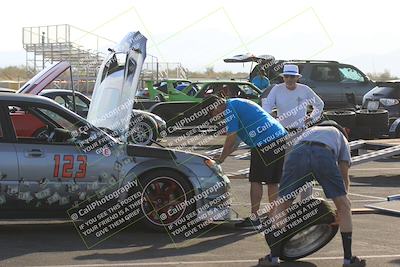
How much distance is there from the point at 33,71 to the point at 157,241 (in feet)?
121

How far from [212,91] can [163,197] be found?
14.4 meters

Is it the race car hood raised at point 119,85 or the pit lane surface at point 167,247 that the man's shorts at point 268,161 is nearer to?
the pit lane surface at point 167,247

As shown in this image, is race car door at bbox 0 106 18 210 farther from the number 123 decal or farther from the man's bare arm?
the man's bare arm

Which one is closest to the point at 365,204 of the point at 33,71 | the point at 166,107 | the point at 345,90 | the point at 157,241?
the point at 157,241

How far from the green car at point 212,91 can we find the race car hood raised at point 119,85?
39.4ft

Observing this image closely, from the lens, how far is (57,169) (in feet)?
25.4

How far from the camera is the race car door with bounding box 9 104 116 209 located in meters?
7.67

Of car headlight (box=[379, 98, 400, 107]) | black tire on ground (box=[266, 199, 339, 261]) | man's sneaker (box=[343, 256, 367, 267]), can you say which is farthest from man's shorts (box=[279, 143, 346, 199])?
car headlight (box=[379, 98, 400, 107])

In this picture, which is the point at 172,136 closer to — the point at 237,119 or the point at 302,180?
the point at 237,119

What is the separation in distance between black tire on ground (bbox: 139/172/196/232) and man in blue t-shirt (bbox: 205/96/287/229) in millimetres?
540

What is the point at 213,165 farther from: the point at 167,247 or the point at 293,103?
the point at 293,103

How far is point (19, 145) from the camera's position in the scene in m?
7.72

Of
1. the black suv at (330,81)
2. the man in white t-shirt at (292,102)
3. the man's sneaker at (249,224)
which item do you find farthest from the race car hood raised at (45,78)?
the black suv at (330,81)

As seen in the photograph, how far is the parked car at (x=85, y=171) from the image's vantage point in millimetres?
7668
